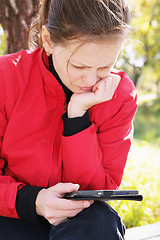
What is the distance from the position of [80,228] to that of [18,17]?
88.3 inches

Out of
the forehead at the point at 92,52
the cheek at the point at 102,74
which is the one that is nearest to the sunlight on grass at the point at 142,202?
the cheek at the point at 102,74

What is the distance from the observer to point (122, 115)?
2000 millimetres

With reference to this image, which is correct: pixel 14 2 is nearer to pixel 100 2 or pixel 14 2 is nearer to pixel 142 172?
pixel 100 2

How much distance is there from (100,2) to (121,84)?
59 centimetres

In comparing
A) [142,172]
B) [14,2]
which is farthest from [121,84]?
[142,172]

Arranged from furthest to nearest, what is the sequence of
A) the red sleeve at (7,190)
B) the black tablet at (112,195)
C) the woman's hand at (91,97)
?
the woman's hand at (91,97) → the red sleeve at (7,190) → the black tablet at (112,195)

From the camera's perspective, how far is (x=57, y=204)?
1.63m

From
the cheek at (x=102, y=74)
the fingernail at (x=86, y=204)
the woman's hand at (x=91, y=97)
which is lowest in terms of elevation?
the fingernail at (x=86, y=204)

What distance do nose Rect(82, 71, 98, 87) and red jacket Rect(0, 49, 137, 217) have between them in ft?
0.72

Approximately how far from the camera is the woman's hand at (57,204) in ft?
5.35

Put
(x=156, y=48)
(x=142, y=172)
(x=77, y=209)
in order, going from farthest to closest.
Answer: (x=156, y=48)
(x=142, y=172)
(x=77, y=209)

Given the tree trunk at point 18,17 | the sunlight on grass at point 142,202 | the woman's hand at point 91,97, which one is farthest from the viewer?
the tree trunk at point 18,17

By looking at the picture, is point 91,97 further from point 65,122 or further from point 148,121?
point 148,121

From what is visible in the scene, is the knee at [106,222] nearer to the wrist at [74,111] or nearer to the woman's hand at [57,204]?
the woman's hand at [57,204]
